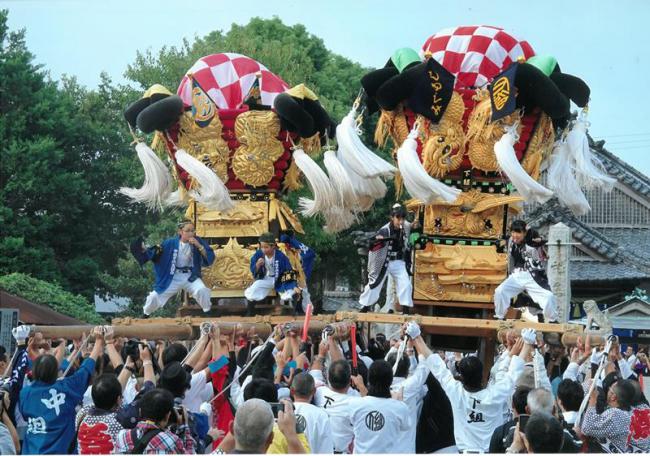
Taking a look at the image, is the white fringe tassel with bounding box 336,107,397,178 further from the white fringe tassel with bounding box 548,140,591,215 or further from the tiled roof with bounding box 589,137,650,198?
the tiled roof with bounding box 589,137,650,198

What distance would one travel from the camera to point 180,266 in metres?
13.1

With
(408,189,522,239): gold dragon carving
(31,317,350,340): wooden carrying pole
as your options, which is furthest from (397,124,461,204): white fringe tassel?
(31,317,350,340): wooden carrying pole

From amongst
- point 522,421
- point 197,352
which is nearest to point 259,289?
point 197,352

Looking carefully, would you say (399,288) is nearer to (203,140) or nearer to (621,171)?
(203,140)

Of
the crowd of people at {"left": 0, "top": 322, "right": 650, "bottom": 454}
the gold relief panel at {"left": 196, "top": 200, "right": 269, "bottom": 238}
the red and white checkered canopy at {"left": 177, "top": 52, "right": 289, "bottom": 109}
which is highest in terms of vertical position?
the red and white checkered canopy at {"left": 177, "top": 52, "right": 289, "bottom": 109}

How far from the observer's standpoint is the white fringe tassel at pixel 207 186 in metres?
13.2

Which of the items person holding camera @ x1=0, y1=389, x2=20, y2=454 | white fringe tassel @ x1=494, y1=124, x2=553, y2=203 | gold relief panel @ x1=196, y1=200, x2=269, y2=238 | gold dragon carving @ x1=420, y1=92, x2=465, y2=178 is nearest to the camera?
person holding camera @ x1=0, y1=389, x2=20, y2=454

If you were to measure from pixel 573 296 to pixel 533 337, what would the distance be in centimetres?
1614

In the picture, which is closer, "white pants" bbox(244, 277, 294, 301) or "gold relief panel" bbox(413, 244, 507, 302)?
"gold relief panel" bbox(413, 244, 507, 302)

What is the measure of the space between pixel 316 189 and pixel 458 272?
208 cm

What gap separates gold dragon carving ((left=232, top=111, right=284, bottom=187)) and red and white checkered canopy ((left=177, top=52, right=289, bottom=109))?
32cm

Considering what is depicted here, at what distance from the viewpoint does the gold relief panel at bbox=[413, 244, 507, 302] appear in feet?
39.8

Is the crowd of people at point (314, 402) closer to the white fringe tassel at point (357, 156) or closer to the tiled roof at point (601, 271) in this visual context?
the white fringe tassel at point (357, 156)

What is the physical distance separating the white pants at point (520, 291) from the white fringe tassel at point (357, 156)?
1.81 metres
